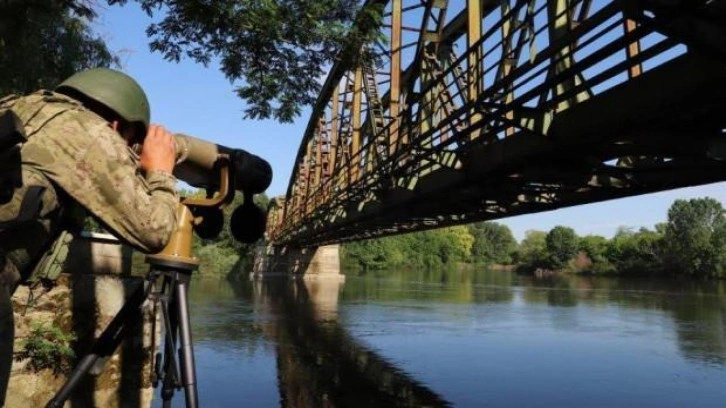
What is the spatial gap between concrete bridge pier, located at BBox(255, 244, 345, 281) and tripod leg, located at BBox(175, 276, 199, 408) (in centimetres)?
5162

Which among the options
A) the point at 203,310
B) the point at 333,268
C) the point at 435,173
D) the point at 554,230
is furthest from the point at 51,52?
the point at 554,230

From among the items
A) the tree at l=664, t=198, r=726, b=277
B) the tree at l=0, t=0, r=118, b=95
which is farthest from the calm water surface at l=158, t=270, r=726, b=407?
the tree at l=664, t=198, r=726, b=277

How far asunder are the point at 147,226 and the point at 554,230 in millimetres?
109398

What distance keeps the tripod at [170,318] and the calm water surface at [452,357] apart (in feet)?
9.37

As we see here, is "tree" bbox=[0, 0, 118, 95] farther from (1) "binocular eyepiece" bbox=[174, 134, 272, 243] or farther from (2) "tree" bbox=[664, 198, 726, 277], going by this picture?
(2) "tree" bbox=[664, 198, 726, 277]

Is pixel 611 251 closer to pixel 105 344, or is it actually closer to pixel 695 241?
pixel 695 241

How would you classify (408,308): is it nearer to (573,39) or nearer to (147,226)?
(573,39)

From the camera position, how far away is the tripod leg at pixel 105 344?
2338mm

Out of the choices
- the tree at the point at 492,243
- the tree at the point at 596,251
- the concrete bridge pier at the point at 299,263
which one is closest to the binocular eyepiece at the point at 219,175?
the concrete bridge pier at the point at 299,263

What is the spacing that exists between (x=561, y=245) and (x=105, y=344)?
338 ft

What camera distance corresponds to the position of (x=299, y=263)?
56.8 m

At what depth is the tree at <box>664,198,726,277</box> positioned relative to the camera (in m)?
→ 77.1

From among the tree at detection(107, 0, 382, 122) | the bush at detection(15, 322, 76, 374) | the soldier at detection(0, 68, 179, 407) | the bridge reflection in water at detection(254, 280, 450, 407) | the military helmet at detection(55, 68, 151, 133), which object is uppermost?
the tree at detection(107, 0, 382, 122)

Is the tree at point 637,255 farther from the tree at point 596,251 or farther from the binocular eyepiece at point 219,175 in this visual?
the binocular eyepiece at point 219,175
